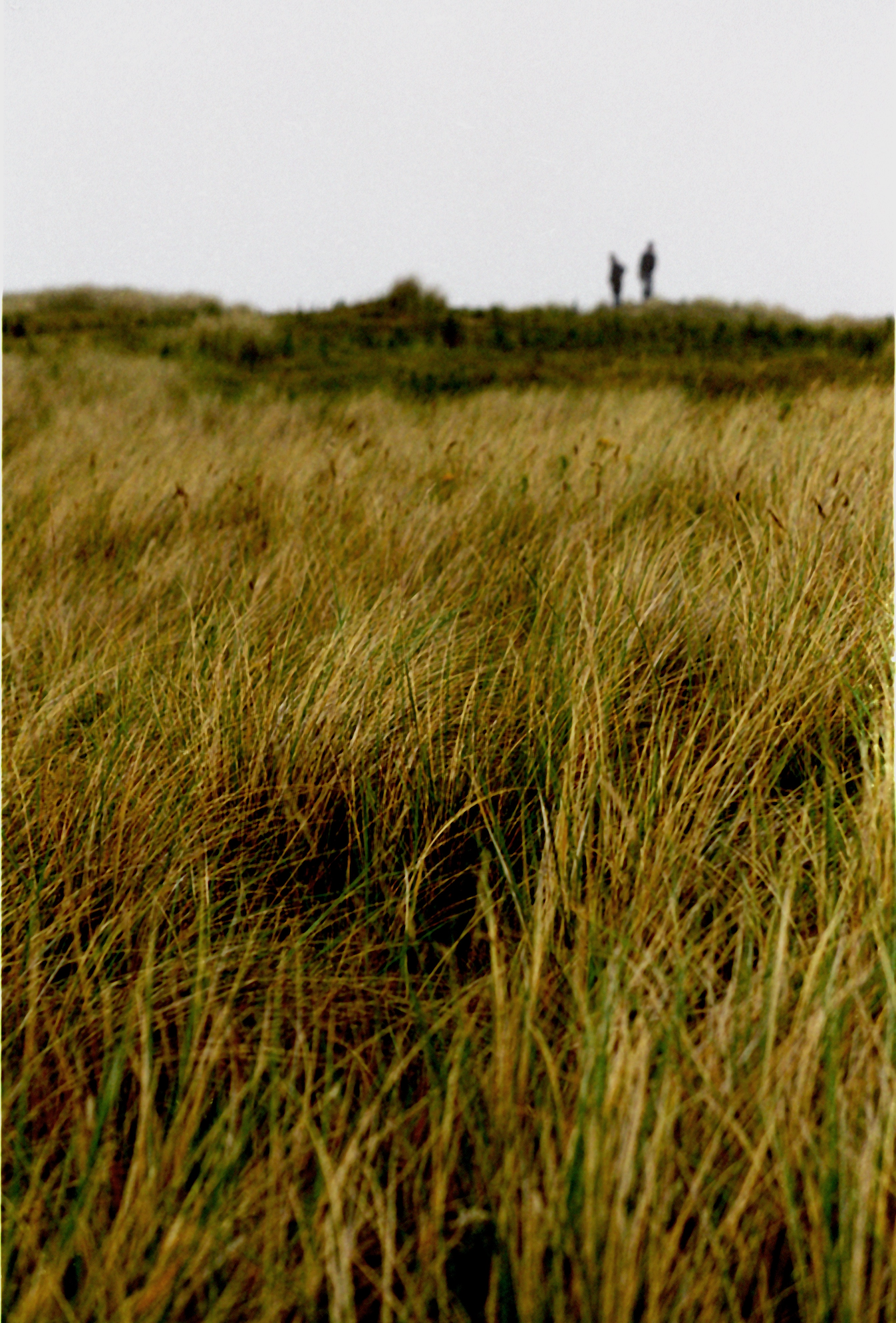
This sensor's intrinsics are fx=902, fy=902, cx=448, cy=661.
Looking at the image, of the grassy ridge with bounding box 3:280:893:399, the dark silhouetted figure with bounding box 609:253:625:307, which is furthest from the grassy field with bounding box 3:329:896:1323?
the dark silhouetted figure with bounding box 609:253:625:307

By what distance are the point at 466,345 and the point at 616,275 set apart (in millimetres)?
13923

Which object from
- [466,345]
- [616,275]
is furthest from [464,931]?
[616,275]

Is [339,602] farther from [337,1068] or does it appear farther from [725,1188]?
[725,1188]

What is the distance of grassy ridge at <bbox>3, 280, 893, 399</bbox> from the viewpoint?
334 inches

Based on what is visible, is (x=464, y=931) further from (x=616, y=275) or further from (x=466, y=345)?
(x=616, y=275)

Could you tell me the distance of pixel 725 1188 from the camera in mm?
704

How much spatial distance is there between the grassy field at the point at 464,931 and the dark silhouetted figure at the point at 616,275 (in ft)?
80.2

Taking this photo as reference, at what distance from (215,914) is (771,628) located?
997 mm

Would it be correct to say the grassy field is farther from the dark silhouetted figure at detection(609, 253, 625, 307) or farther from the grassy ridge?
the dark silhouetted figure at detection(609, 253, 625, 307)

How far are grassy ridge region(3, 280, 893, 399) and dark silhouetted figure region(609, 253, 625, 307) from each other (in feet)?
20.7

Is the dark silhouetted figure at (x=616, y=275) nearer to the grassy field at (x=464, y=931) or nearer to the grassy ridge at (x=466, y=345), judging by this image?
the grassy ridge at (x=466, y=345)

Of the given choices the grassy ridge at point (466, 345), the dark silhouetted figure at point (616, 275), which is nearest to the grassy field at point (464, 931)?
the grassy ridge at point (466, 345)

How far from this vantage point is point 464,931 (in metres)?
1.04

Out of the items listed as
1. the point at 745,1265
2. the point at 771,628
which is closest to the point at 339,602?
the point at 771,628
